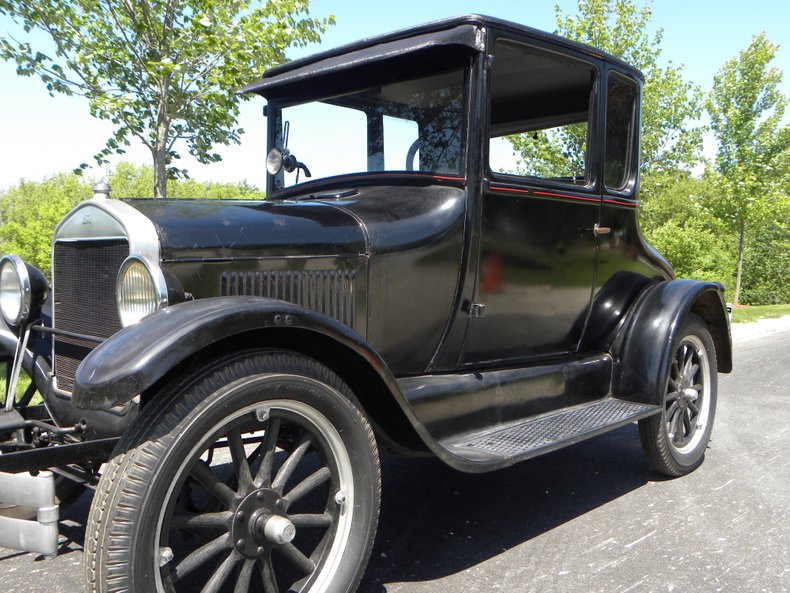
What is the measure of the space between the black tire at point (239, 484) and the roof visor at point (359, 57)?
1450 millimetres

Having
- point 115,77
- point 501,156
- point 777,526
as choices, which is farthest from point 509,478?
point 115,77

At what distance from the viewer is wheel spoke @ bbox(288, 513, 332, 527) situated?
2143 millimetres

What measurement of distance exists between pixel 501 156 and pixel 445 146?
37 cm

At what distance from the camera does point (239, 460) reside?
208 centimetres

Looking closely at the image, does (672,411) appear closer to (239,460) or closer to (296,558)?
(296,558)

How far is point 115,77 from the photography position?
25.0 feet

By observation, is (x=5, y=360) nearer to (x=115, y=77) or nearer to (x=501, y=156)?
(x=501, y=156)

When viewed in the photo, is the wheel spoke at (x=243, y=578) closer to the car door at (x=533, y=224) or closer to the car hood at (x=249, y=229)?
the car hood at (x=249, y=229)

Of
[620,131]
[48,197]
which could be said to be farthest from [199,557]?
[48,197]

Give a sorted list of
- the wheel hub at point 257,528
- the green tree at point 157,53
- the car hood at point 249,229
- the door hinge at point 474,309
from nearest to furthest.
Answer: the wheel hub at point 257,528 < the car hood at point 249,229 < the door hinge at point 474,309 < the green tree at point 157,53

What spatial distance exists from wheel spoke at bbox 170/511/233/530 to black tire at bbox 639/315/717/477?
2.49 m

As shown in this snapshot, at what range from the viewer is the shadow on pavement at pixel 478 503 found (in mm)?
2816

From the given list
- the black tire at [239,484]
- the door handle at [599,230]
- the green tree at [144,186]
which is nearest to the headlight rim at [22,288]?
the black tire at [239,484]

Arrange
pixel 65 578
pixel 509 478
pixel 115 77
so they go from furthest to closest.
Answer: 1. pixel 115 77
2. pixel 509 478
3. pixel 65 578
